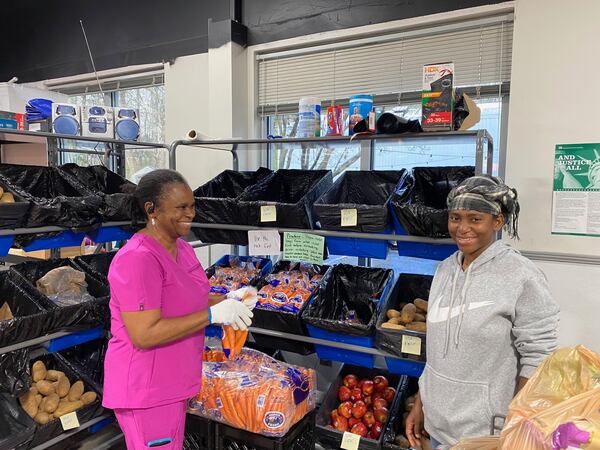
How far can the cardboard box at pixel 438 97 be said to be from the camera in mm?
1772

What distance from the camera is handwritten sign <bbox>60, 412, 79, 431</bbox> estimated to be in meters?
2.09

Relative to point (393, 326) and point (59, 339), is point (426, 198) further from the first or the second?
point (59, 339)

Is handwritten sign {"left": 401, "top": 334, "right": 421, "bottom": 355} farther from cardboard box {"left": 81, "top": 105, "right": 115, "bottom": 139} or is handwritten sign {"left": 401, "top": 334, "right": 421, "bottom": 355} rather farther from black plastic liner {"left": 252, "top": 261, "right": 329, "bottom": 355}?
cardboard box {"left": 81, "top": 105, "right": 115, "bottom": 139}

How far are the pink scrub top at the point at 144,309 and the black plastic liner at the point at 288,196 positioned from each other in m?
0.61

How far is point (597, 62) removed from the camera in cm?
235

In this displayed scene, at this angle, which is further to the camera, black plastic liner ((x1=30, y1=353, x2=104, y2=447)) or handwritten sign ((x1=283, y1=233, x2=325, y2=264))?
handwritten sign ((x1=283, y1=233, x2=325, y2=264))

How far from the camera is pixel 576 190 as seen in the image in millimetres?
2438

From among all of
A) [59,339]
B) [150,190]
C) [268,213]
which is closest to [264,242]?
[268,213]

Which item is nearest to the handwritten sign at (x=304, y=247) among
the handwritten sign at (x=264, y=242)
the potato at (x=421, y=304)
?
the handwritten sign at (x=264, y=242)

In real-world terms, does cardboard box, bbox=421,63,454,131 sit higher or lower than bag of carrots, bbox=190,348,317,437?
higher

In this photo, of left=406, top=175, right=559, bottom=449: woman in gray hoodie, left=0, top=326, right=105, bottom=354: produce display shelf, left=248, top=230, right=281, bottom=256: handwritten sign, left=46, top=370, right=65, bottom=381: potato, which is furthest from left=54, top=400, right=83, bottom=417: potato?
left=406, top=175, right=559, bottom=449: woman in gray hoodie

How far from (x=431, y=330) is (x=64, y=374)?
1905mm

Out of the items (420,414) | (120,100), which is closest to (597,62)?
(420,414)

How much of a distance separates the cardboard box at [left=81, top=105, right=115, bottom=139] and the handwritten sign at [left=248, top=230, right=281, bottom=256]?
45.1 inches
